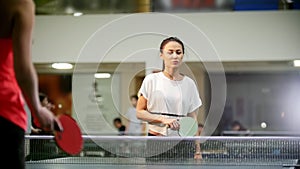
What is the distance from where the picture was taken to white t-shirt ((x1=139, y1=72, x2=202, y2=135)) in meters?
3.86

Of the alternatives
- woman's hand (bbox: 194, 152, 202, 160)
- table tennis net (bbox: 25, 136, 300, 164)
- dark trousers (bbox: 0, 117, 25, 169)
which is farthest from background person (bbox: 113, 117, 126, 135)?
dark trousers (bbox: 0, 117, 25, 169)

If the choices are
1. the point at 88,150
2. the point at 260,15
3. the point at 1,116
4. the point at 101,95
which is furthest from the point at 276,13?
the point at 1,116

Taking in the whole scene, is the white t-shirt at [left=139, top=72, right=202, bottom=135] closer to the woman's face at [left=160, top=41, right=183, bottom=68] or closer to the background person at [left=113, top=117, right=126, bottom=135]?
the woman's face at [left=160, top=41, right=183, bottom=68]

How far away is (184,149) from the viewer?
431 cm

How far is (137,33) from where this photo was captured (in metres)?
10.6

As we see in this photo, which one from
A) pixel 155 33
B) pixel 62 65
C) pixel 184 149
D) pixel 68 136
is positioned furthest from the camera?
pixel 62 65

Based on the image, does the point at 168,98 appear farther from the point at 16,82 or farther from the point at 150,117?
the point at 16,82

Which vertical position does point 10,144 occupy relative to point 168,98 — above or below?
below

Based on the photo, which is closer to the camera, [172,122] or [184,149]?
[172,122]

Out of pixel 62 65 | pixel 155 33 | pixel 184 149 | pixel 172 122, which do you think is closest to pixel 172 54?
pixel 172 122

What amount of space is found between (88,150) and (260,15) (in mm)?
6505

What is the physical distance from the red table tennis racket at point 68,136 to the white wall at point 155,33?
820 centimetres

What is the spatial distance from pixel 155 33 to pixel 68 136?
829cm

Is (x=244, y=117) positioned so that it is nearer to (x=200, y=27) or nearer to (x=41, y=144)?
(x=200, y=27)
